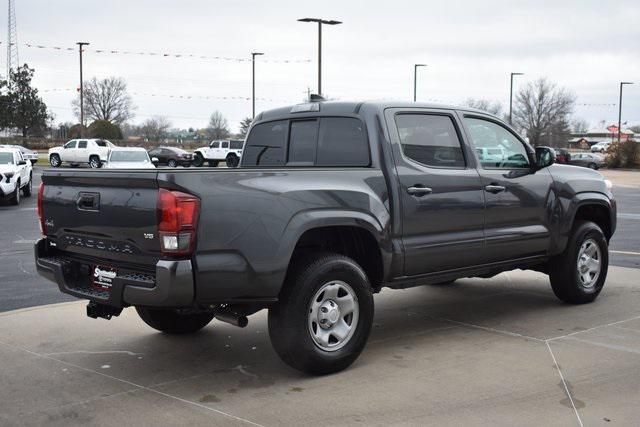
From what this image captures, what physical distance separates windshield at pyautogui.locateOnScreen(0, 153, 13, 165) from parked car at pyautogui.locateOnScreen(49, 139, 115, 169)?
23939 mm

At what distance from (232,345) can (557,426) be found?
2.65 m

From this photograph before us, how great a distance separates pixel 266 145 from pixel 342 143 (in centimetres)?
98

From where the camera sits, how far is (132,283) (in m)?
4.34

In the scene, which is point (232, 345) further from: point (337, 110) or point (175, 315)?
point (337, 110)

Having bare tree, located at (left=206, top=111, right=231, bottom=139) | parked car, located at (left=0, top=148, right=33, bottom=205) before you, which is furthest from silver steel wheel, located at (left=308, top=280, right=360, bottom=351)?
bare tree, located at (left=206, top=111, right=231, bottom=139)

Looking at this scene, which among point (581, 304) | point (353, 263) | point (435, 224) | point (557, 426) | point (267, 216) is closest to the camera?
point (557, 426)

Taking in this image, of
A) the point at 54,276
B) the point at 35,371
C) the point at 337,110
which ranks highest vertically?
the point at 337,110

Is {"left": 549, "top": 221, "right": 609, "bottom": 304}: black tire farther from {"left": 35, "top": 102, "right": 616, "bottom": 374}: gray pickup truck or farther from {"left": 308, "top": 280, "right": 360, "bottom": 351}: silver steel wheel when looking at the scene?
{"left": 308, "top": 280, "right": 360, "bottom": 351}: silver steel wheel

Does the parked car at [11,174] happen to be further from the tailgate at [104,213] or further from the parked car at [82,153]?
the parked car at [82,153]

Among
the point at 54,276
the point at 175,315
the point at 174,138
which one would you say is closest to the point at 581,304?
the point at 175,315

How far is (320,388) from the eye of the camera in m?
4.57

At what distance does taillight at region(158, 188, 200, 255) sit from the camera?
13.6 ft

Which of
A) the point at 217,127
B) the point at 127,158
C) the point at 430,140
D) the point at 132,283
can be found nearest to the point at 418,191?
the point at 430,140

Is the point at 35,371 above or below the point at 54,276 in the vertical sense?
below
